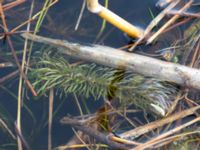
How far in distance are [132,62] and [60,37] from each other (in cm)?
39

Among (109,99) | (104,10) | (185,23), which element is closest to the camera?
(104,10)

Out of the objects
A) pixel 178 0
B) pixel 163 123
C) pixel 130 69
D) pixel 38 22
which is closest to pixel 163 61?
pixel 130 69

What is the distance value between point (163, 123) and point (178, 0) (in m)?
0.62

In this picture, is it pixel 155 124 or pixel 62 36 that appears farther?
pixel 62 36

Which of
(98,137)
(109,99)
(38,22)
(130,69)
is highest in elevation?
(38,22)

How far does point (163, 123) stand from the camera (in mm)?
1590

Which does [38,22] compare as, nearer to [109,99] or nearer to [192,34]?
[109,99]

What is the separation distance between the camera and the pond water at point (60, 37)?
5.68ft

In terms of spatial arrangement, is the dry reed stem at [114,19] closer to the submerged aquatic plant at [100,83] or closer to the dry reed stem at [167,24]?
the dry reed stem at [167,24]

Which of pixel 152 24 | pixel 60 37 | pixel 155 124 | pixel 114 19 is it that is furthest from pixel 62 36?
pixel 155 124

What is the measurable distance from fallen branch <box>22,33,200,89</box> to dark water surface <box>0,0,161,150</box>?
0.10m

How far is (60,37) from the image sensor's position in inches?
71.7

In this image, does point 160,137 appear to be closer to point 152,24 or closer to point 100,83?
point 100,83

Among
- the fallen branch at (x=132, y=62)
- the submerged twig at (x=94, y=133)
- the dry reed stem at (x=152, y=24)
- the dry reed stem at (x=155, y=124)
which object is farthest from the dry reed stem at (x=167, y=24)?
the submerged twig at (x=94, y=133)
